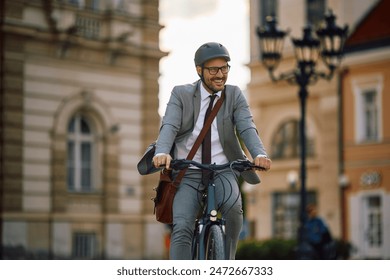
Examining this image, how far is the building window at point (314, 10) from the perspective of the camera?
31.3m

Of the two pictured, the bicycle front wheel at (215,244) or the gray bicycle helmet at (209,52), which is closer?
the bicycle front wheel at (215,244)

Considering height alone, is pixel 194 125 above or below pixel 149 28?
below

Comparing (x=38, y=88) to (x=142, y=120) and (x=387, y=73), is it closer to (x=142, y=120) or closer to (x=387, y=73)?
(x=142, y=120)

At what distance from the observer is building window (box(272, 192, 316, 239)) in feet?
103

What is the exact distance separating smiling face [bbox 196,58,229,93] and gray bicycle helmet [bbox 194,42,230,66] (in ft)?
0.10

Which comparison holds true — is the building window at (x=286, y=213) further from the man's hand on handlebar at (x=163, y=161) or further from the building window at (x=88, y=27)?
the man's hand on handlebar at (x=163, y=161)

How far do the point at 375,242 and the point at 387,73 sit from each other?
423 centimetres

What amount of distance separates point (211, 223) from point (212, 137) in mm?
489

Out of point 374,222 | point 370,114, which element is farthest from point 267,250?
point 370,114

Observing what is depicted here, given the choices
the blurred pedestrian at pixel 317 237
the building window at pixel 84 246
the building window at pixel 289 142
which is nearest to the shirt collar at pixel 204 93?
the blurred pedestrian at pixel 317 237

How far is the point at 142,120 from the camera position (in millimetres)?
26453

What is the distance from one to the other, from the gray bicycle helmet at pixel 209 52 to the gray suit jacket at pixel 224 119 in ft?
0.61

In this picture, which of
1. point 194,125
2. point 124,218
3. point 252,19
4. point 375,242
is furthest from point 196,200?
point 252,19

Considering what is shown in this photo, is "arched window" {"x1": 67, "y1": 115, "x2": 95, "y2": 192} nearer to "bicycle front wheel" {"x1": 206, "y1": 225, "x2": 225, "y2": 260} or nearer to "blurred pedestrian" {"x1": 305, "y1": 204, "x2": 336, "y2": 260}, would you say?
"blurred pedestrian" {"x1": 305, "y1": 204, "x2": 336, "y2": 260}
